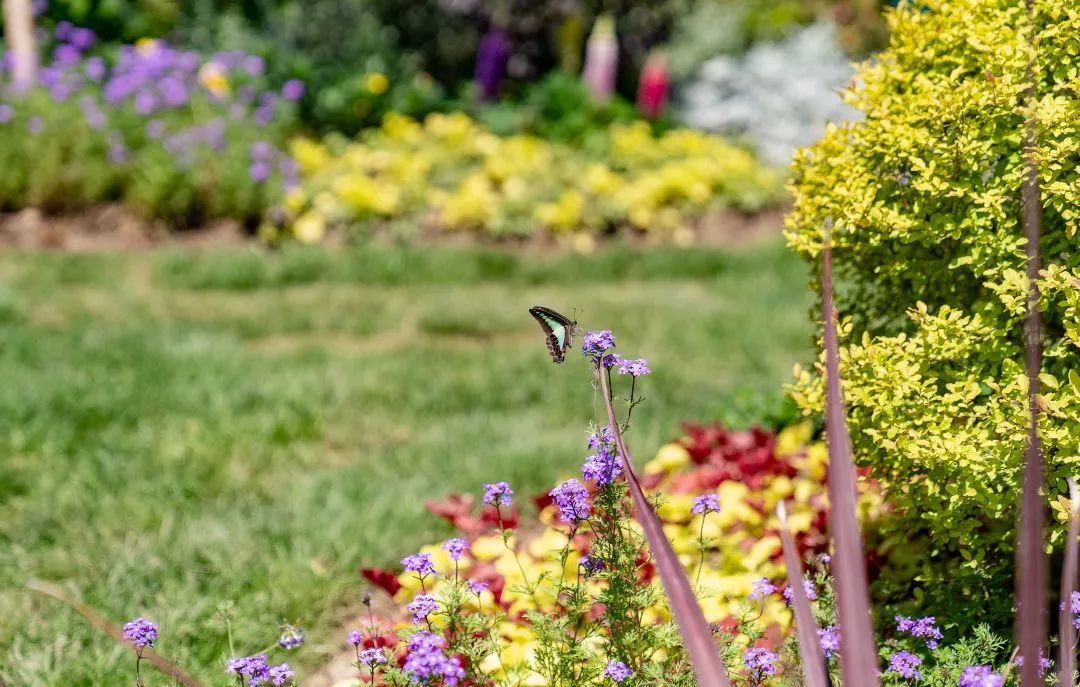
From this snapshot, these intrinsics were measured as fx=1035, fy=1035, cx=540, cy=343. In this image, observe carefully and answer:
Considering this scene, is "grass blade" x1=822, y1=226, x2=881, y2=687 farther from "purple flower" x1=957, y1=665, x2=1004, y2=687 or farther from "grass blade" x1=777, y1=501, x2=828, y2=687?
"purple flower" x1=957, y1=665, x2=1004, y2=687

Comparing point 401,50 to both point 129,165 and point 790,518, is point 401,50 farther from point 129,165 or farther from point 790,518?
point 790,518

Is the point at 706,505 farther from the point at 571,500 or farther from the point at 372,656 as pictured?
the point at 372,656

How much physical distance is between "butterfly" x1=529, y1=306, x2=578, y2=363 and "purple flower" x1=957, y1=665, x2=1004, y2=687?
2.44ft

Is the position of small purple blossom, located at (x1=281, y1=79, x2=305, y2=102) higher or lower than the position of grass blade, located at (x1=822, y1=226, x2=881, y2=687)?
higher

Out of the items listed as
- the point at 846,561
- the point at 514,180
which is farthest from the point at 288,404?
the point at 514,180

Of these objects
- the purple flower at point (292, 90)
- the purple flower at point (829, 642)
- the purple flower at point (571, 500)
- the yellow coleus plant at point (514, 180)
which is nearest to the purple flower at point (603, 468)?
the purple flower at point (571, 500)

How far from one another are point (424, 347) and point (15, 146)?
3.41 m

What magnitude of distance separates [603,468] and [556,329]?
238 millimetres

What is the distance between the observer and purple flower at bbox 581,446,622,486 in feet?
5.45

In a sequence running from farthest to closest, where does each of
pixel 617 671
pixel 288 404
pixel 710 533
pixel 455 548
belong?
1. pixel 288 404
2. pixel 710 533
3. pixel 455 548
4. pixel 617 671

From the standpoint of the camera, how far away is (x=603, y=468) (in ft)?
5.50

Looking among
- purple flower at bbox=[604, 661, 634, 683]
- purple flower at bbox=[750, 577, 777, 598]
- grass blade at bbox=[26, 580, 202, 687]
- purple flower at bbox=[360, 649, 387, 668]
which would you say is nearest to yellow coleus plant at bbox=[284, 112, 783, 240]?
grass blade at bbox=[26, 580, 202, 687]

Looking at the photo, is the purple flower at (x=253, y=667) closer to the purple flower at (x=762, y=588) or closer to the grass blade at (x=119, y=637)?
the grass blade at (x=119, y=637)

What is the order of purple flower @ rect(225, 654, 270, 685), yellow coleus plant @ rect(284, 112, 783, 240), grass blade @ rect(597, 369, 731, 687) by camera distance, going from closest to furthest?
1. grass blade @ rect(597, 369, 731, 687)
2. purple flower @ rect(225, 654, 270, 685)
3. yellow coleus plant @ rect(284, 112, 783, 240)
